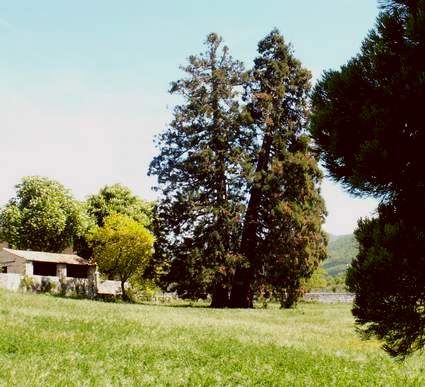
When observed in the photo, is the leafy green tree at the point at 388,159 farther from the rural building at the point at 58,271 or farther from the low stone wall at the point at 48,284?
the rural building at the point at 58,271

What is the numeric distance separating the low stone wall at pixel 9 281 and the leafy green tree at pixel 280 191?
62.4 ft

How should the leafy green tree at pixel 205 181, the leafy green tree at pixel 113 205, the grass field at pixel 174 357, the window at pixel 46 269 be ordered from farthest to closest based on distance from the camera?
1. the leafy green tree at pixel 113 205
2. the window at pixel 46 269
3. the leafy green tree at pixel 205 181
4. the grass field at pixel 174 357

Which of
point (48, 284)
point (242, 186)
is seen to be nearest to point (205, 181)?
point (242, 186)

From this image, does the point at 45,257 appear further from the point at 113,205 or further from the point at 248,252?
the point at 248,252

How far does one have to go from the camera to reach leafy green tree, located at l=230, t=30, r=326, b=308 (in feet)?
130

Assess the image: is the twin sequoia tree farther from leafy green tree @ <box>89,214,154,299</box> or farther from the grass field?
the grass field

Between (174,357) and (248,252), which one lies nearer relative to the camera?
(174,357)

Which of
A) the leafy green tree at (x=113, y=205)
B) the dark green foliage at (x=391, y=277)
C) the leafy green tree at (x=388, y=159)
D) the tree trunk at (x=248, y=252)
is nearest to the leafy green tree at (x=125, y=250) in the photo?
the tree trunk at (x=248, y=252)

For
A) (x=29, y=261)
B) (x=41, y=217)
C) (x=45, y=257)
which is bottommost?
(x=29, y=261)

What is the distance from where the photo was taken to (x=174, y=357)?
12.3m

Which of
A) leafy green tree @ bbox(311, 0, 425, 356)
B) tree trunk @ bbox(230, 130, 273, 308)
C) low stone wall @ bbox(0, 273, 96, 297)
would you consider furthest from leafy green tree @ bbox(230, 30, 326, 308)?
leafy green tree @ bbox(311, 0, 425, 356)

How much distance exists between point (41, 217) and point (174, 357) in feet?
Result: 181

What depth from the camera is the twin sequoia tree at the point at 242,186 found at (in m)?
39.2

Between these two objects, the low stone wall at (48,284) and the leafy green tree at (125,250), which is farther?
the leafy green tree at (125,250)
